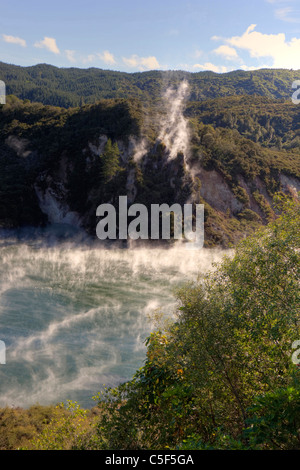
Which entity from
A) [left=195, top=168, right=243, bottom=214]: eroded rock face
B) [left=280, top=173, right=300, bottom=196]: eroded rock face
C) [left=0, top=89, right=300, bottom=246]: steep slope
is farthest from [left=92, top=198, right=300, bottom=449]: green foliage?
[left=280, top=173, right=300, bottom=196]: eroded rock face

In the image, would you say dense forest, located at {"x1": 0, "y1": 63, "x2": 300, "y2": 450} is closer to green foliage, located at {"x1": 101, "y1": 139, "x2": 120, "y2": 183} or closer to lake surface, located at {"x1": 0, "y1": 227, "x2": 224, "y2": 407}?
green foliage, located at {"x1": 101, "y1": 139, "x2": 120, "y2": 183}

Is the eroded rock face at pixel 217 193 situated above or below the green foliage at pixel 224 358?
above

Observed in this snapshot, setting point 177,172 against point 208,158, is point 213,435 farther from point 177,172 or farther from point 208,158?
point 208,158

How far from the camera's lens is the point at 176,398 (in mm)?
12391

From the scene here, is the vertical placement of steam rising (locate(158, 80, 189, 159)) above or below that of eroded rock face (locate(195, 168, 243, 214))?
above

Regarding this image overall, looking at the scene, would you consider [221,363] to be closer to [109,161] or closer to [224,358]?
[224,358]

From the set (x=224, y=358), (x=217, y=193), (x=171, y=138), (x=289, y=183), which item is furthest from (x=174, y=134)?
(x=224, y=358)

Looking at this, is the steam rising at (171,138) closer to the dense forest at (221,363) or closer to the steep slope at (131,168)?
the steep slope at (131,168)

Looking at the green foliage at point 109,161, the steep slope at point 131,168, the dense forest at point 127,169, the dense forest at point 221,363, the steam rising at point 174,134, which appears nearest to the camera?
the dense forest at point 221,363

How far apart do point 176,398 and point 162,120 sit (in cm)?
6873

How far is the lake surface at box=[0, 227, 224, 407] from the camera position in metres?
24.5

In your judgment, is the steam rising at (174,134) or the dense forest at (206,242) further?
the steam rising at (174,134)

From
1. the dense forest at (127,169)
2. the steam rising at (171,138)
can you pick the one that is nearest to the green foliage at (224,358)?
the dense forest at (127,169)

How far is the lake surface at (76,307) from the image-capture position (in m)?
24.5
